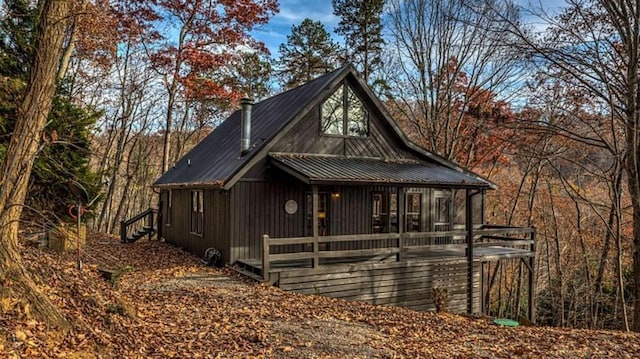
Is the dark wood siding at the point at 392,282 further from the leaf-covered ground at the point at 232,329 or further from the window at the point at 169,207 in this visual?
the window at the point at 169,207

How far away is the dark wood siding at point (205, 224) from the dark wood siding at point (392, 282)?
8.82ft

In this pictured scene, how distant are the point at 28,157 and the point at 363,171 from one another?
8.40m

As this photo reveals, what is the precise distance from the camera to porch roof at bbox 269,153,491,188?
1071cm

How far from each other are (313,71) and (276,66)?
259 centimetres

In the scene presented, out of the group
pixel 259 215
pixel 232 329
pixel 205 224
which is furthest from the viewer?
pixel 205 224

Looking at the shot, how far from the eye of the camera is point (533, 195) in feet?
66.7

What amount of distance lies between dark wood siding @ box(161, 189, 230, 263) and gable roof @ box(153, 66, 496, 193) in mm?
573

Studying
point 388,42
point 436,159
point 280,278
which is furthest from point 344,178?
point 388,42

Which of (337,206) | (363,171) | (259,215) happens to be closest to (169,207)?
(259,215)

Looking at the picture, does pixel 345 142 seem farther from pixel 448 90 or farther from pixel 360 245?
pixel 448 90

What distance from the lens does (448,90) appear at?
64.1 feet

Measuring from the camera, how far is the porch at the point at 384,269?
10.2 metres

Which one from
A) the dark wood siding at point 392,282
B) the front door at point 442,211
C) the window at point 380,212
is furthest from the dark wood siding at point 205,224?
the front door at point 442,211

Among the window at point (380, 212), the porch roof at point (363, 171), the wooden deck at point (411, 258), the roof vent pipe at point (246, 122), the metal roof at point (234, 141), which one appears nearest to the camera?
the porch roof at point (363, 171)
